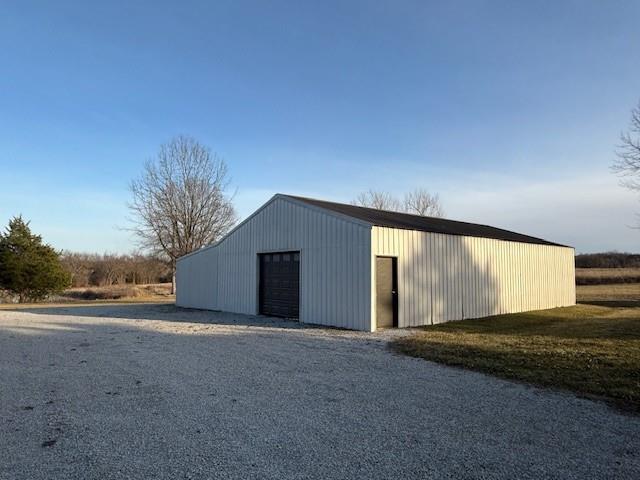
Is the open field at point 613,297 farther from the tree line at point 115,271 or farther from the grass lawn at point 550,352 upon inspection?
the tree line at point 115,271

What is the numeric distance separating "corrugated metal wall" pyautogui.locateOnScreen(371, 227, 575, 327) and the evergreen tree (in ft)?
79.1

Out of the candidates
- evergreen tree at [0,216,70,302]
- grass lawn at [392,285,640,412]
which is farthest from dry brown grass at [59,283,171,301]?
grass lawn at [392,285,640,412]

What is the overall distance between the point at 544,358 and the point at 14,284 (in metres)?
30.1

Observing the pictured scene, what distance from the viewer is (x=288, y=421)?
518 cm

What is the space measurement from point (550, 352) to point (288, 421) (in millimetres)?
6392

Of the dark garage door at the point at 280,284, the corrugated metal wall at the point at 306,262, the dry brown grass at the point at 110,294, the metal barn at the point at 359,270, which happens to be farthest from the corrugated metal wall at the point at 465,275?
the dry brown grass at the point at 110,294

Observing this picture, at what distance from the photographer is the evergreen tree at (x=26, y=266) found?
2836 centimetres

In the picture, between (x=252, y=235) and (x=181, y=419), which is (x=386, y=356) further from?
Answer: (x=252, y=235)

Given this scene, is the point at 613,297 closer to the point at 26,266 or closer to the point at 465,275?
the point at 465,275

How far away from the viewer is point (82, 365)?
27.1 feet

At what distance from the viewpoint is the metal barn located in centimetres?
1402

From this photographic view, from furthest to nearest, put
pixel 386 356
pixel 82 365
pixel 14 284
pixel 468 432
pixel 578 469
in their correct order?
1. pixel 14 284
2. pixel 386 356
3. pixel 82 365
4. pixel 468 432
5. pixel 578 469

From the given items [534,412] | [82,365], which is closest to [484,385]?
[534,412]

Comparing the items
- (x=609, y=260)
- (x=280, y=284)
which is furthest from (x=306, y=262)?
(x=609, y=260)
